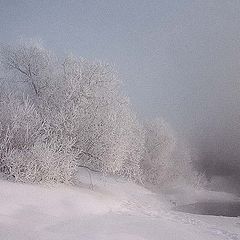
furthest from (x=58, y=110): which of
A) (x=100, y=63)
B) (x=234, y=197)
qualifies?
(x=234, y=197)

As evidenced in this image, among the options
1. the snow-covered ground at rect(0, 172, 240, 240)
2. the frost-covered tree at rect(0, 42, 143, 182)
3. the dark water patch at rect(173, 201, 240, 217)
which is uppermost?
the frost-covered tree at rect(0, 42, 143, 182)

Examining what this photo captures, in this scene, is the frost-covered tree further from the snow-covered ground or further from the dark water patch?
the dark water patch

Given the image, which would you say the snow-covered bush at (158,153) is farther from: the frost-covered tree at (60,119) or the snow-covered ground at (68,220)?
the snow-covered ground at (68,220)

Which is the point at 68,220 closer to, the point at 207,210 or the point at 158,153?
the point at 207,210

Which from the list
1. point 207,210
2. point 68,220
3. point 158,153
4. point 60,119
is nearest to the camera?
point 68,220

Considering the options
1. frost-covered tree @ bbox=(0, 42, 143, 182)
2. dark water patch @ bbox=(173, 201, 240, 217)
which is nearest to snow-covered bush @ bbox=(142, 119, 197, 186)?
dark water patch @ bbox=(173, 201, 240, 217)

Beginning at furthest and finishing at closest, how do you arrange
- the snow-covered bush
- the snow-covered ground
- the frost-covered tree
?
the snow-covered bush
the frost-covered tree
the snow-covered ground

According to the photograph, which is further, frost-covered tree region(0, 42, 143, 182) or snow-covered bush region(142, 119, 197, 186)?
snow-covered bush region(142, 119, 197, 186)

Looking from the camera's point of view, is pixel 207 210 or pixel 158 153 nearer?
pixel 207 210

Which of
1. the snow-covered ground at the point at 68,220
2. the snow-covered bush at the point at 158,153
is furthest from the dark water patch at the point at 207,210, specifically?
the snow-covered ground at the point at 68,220

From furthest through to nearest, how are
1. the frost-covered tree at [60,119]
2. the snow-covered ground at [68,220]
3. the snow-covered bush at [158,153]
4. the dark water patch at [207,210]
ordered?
the snow-covered bush at [158,153] < the dark water patch at [207,210] < the frost-covered tree at [60,119] < the snow-covered ground at [68,220]

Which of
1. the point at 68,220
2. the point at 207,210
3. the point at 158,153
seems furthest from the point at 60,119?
the point at 158,153

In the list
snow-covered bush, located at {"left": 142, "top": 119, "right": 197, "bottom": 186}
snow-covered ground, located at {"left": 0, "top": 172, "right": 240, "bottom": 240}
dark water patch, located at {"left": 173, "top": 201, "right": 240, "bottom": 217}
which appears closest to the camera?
snow-covered ground, located at {"left": 0, "top": 172, "right": 240, "bottom": 240}

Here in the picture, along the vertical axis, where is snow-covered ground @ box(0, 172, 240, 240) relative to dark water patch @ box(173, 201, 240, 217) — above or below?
above
